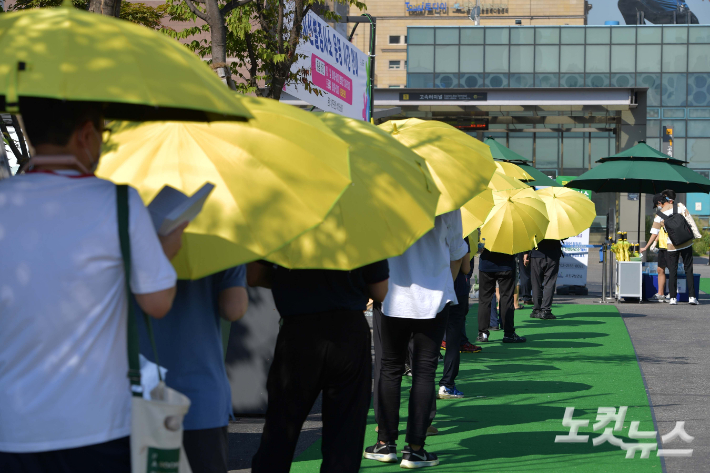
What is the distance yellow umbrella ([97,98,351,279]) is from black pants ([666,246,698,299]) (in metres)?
15.1

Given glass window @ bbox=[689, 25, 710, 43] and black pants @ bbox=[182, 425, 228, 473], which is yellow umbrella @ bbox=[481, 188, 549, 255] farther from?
glass window @ bbox=[689, 25, 710, 43]

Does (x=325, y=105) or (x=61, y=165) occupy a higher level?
(x=61, y=165)

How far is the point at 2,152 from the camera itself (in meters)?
3.48

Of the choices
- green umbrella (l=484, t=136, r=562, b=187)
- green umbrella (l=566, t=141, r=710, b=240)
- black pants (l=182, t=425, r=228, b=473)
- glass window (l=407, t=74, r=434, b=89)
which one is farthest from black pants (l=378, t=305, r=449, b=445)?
glass window (l=407, t=74, r=434, b=89)

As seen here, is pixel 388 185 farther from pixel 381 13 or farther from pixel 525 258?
pixel 381 13

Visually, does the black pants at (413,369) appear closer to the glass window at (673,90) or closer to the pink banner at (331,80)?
the pink banner at (331,80)

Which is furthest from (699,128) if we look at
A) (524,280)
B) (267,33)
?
(267,33)

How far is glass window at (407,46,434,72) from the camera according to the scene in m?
53.1

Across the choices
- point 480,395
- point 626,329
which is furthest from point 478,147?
point 626,329

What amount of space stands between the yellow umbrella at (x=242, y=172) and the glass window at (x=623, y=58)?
53.9m

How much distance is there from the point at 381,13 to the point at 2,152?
100 m

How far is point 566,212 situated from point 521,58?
4061 centimetres

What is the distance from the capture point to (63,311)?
227cm

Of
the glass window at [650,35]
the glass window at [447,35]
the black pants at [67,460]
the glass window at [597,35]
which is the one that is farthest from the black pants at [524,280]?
the glass window at [650,35]
